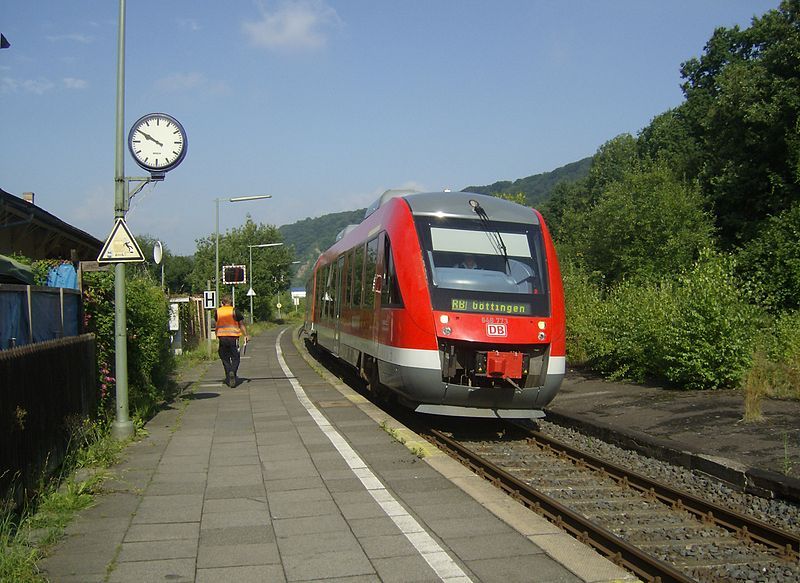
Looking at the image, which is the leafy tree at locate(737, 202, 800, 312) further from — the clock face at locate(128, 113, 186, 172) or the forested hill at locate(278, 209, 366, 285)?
the forested hill at locate(278, 209, 366, 285)

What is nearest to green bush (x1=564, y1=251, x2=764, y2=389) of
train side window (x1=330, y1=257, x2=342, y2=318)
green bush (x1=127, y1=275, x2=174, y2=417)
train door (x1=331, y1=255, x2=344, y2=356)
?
train door (x1=331, y1=255, x2=344, y2=356)

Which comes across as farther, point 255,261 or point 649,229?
point 255,261

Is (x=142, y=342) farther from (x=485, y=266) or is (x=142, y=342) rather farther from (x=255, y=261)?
(x=255, y=261)

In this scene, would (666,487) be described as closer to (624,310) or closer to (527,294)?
(527,294)

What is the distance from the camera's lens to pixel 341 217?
17850 cm

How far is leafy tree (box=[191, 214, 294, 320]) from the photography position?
60.6 meters

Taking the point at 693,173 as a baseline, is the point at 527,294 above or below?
below

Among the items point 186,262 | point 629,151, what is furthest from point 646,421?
point 186,262

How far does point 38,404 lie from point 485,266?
217 inches

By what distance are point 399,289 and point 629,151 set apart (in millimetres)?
69864

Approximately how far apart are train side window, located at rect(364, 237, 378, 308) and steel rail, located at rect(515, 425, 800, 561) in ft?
13.4

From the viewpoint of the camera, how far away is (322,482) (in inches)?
271

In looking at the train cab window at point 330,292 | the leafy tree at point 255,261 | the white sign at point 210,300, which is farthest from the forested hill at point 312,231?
the train cab window at point 330,292

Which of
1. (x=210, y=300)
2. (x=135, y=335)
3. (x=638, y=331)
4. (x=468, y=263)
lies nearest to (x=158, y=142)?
(x=135, y=335)
